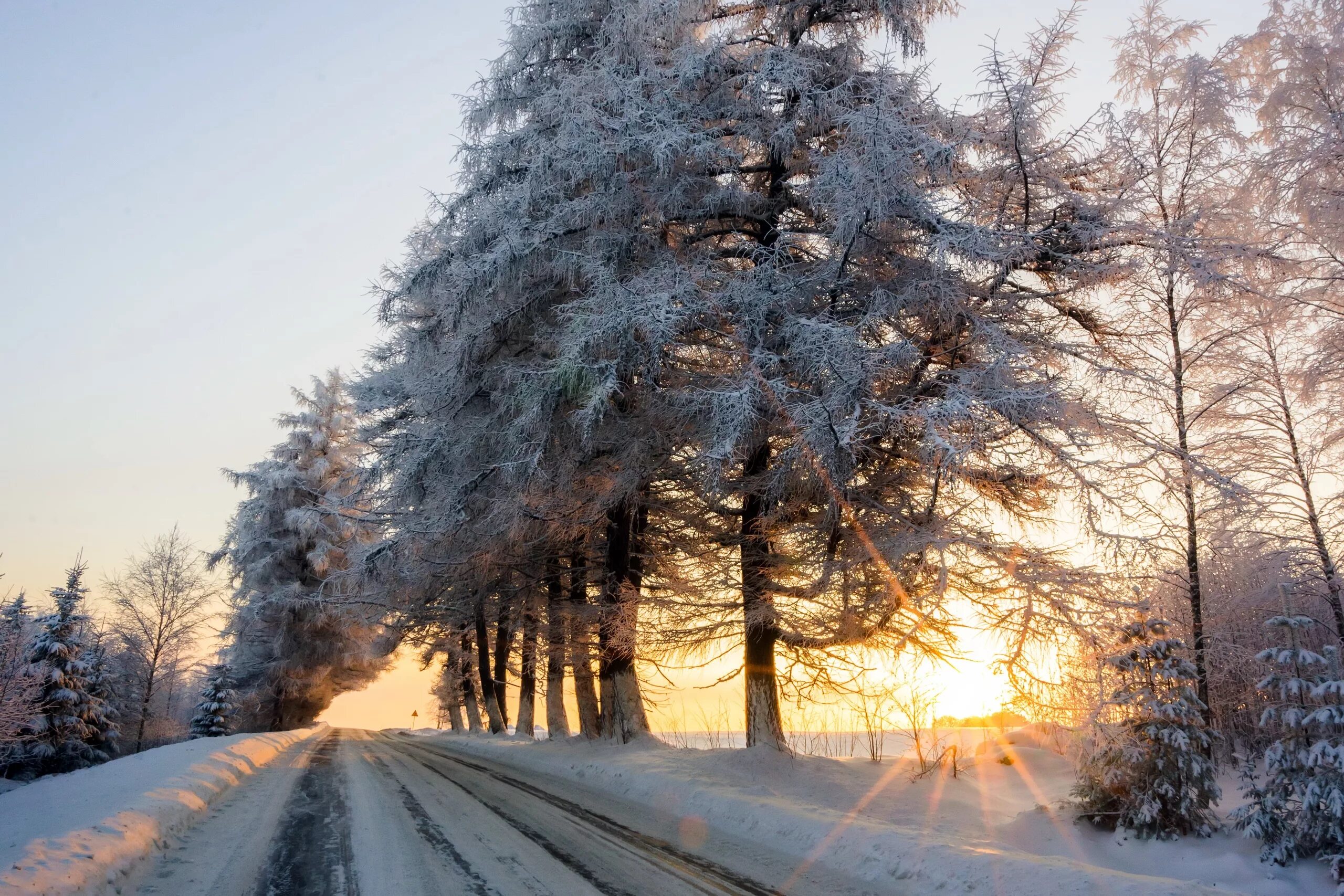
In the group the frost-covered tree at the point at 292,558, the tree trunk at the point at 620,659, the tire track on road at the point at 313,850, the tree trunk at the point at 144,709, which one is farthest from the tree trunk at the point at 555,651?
the tree trunk at the point at 144,709

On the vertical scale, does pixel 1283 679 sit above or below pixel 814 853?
above

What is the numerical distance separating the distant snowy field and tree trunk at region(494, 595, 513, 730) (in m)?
6.41

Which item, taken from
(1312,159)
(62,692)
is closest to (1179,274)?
(1312,159)

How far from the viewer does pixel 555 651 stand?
568 inches

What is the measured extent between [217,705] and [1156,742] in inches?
1339

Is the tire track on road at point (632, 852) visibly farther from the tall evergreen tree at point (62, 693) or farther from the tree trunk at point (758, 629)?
the tall evergreen tree at point (62, 693)

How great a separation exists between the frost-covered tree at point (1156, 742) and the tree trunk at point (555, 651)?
8.27 m

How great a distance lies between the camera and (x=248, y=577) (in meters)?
31.0

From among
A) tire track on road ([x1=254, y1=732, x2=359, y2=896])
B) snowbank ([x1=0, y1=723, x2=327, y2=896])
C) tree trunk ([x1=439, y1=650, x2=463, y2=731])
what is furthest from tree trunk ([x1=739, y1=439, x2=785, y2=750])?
tree trunk ([x1=439, y1=650, x2=463, y2=731])

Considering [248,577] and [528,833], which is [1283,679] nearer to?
[528,833]

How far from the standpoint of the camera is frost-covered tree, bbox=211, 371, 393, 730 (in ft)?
100

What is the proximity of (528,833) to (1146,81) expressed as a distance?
1455cm

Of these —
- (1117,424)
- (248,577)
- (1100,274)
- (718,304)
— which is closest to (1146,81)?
(1100,274)

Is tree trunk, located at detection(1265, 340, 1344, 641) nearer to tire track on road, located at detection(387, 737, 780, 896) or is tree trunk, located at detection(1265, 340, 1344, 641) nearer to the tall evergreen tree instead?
tire track on road, located at detection(387, 737, 780, 896)
